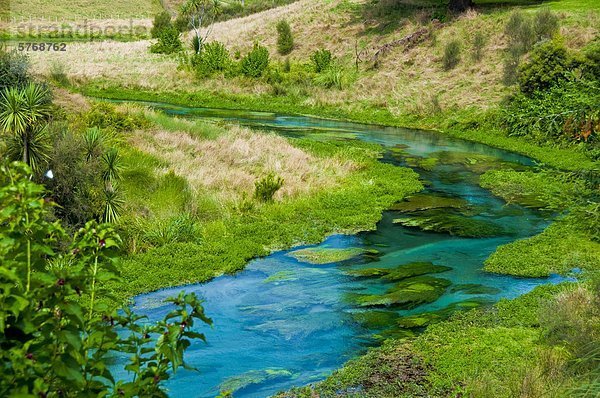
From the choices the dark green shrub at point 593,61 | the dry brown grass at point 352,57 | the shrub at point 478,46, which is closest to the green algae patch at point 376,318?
the dark green shrub at point 593,61

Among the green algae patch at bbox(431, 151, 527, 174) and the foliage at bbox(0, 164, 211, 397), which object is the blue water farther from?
the foliage at bbox(0, 164, 211, 397)

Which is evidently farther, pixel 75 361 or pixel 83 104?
pixel 83 104

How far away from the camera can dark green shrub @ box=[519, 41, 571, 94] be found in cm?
3097

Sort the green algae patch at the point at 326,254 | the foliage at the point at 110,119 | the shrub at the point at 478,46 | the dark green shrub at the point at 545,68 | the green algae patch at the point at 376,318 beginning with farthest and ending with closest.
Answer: the shrub at the point at 478,46, the dark green shrub at the point at 545,68, the foliage at the point at 110,119, the green algae patch at the point at 326,254, the green algae patch at the point at 376,318

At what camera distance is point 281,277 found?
571 inches

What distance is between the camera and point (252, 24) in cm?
5762

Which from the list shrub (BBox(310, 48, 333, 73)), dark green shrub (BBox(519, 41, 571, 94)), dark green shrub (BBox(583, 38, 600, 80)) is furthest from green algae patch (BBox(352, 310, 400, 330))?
shrub (BBox(310, 48, 333, 73))

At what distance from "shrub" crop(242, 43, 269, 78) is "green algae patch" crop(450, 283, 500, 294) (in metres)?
33.6

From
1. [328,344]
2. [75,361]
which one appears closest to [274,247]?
[328,344]

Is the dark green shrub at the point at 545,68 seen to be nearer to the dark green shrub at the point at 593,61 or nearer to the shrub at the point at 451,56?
the dark green shrub at the point at 593,61

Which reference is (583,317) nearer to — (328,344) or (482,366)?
(482,366)

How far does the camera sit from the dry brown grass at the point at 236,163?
2030cm

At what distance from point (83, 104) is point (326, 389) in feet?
64.2

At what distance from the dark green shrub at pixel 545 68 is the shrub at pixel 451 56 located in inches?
288
